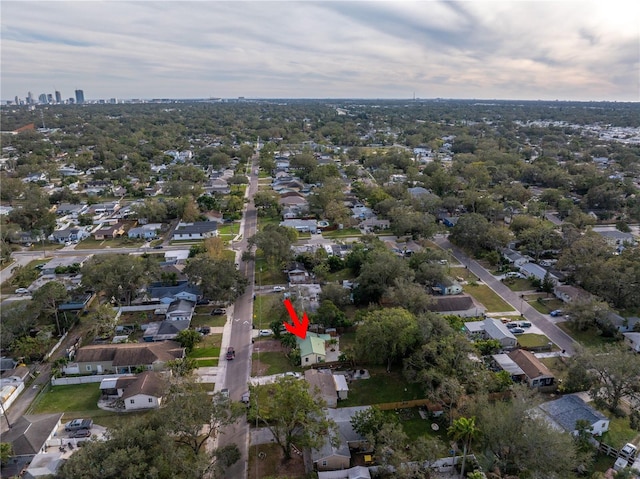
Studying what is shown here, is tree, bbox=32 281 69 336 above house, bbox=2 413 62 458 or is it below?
above

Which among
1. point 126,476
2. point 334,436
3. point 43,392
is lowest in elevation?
point 43,392

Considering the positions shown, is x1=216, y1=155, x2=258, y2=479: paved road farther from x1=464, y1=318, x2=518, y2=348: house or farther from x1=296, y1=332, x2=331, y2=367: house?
x1=464, y1=318, x2=518, y2=348: house

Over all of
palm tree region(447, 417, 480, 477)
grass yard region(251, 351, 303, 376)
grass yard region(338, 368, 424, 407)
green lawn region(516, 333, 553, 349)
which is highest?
palm tree region(447, 417, 480, 477)

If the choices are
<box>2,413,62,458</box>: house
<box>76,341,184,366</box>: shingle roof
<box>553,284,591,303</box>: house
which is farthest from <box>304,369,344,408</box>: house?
<box>553,284,591,303</box>: house

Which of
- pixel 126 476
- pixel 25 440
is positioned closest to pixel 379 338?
pixel 126 476

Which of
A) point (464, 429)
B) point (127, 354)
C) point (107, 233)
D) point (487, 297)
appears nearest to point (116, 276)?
point (127, 354)

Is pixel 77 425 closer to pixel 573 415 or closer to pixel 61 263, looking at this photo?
pixel 61 263

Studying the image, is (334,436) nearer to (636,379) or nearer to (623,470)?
(623,470)

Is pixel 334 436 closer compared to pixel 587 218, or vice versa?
pixel 334 436
